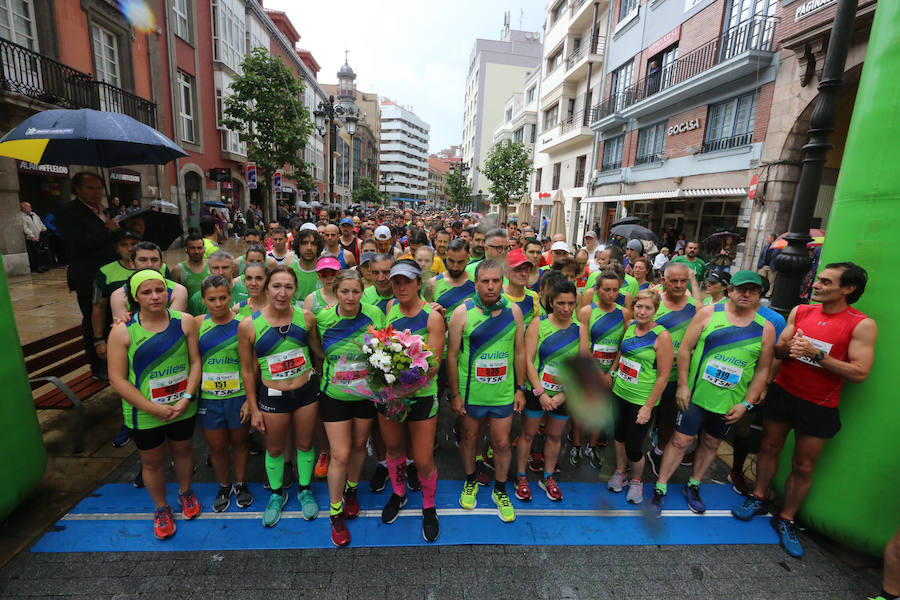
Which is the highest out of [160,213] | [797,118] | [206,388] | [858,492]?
[797,118]

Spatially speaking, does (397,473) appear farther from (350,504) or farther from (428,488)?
(350,504)

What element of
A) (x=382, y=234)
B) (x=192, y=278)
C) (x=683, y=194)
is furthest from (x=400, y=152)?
(x=192, y=278)

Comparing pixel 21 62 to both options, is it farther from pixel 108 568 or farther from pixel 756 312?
pixel 756 312

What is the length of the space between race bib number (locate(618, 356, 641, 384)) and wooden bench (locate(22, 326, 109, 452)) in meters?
5.17

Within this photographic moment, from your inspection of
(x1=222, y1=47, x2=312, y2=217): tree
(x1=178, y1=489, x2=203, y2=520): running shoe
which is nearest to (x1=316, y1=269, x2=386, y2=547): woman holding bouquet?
(x1=178, y1=489, x2=203, y2=520): running shoe

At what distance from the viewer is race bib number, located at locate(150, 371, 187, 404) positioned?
10.3 ft

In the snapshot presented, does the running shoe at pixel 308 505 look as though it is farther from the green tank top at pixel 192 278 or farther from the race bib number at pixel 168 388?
the green tank top at pixel 192 278

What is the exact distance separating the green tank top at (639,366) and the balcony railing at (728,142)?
13.6m

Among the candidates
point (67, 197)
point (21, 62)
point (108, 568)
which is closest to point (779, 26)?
point (108, 568)

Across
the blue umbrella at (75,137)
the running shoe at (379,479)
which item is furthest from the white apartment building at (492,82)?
the running shoe at (379,479)

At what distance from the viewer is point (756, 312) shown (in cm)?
361

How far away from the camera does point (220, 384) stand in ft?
11.1

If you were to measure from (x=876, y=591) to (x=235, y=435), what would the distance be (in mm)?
4910

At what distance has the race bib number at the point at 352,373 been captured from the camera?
119 inches
